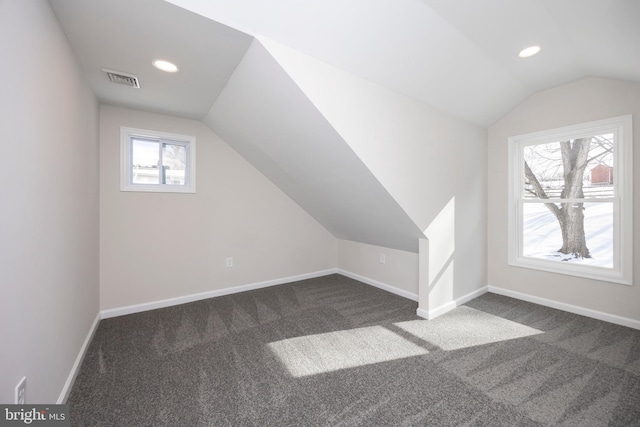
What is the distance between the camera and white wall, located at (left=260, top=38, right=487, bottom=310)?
2.12 meters

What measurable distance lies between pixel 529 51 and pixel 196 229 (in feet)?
12.7

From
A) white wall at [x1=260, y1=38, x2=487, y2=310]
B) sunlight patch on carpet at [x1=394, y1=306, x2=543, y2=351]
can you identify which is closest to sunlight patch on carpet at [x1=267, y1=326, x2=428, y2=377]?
sunlight patch on carpet at [x1=394, y1=306, x2=543, y2=351]

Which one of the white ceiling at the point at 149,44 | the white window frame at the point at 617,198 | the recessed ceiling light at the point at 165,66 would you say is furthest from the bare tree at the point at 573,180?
the recessed ceiling light at the point at 165,66

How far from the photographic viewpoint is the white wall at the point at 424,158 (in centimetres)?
212

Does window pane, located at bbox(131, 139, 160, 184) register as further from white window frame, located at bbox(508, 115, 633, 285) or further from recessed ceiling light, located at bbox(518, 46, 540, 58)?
white window frame, located at bbox(508, 115, 633, 285)

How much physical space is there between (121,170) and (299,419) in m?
3.02

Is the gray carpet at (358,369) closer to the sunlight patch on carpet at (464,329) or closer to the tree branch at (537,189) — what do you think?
the sunlight patch on carpet at (464,329)

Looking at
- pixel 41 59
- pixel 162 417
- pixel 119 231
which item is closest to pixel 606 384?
pixel 162 417

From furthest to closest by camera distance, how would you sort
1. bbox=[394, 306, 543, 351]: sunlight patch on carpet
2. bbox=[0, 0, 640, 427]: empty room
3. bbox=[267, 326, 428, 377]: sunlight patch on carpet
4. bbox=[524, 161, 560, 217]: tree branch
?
1. bbox=[524, 161, 560, 217]: tree branch
2. bbox=[394, 306, 543, 351]: sunlight patch on carpet
3. bbox=[267, 326, 428, 377]: sunlight patch on carpet
4. bbox=[0, 0, 640, 427]: empty room

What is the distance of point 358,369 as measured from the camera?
2.02 m

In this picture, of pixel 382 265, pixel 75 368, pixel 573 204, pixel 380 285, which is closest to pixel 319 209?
pixel 382 265

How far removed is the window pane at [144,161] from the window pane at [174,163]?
81 millimetres

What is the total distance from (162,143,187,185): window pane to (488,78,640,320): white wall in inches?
158

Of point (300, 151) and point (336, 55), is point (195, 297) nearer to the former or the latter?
point (300, 151)
